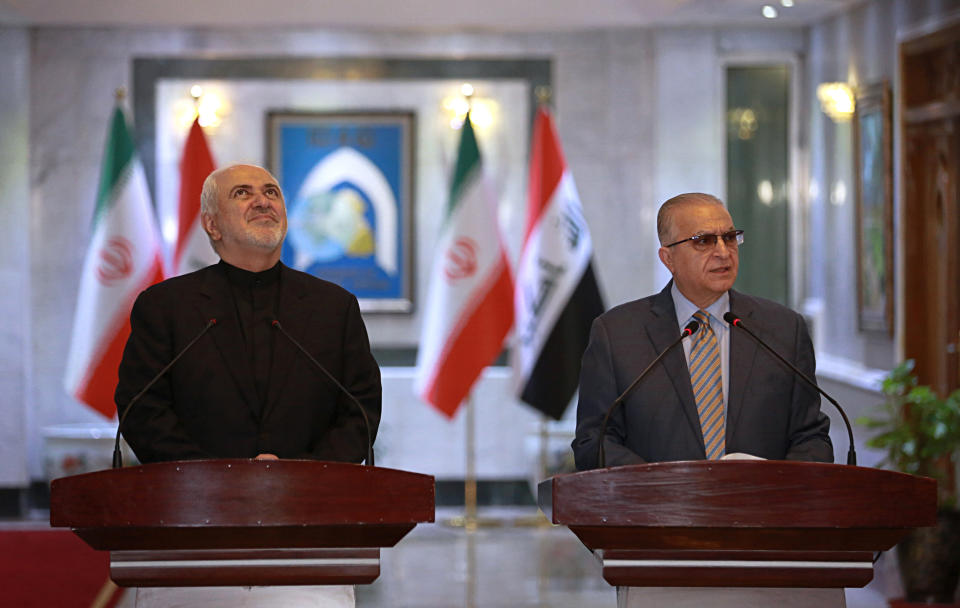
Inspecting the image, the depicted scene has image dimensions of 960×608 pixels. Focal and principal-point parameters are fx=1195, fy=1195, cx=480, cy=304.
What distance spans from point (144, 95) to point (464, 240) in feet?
8.53

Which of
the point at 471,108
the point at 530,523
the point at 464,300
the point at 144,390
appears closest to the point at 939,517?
the point at 530,523

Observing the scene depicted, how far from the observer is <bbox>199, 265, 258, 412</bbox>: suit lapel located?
2.89 meters

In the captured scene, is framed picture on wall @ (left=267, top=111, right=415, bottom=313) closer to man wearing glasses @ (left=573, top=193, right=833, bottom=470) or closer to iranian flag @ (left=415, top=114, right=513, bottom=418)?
iranian flag @ (left=415, top=114, right=513, bottom=418)

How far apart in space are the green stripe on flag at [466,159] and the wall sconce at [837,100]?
91.1 inches

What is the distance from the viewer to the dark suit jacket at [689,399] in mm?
2672

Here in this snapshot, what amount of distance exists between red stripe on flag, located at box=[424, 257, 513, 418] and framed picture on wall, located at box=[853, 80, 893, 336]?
2.15 metres

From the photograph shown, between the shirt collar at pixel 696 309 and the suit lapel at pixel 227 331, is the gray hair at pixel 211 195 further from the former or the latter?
the shirt collar at pixel 696 309

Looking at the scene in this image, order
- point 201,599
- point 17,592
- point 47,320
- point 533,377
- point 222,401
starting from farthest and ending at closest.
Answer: point 47,320
point 533,377
point 17,592
point 222,401
point 201,599

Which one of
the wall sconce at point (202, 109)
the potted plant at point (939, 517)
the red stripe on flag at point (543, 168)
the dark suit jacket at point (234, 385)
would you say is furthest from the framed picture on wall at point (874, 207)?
the dark suit jacket at point (234, 385)

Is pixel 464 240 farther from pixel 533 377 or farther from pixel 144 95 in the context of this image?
pixel 144 95

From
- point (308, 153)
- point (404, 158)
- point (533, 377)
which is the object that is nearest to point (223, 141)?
point (308, 153)

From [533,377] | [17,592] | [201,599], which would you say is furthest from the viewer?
[533,377]

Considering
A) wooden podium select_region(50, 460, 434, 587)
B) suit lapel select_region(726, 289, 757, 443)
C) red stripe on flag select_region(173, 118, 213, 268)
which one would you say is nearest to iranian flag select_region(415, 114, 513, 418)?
red stripe on flag select_region(173, 118, 213, 268)

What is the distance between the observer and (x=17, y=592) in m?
5.79
